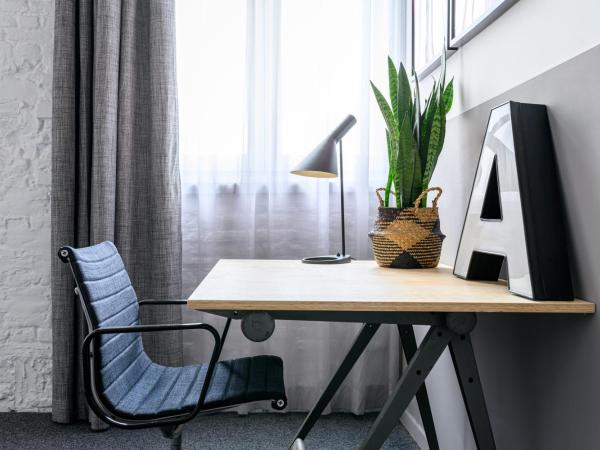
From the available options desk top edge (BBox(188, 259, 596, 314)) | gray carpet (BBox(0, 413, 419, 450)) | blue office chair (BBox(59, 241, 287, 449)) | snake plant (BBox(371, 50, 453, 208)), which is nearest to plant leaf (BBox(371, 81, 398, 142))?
snake plant (BBox(371, 50, 453, 208))

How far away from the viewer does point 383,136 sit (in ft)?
8.04

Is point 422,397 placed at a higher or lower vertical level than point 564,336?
lower

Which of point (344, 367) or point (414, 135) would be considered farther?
point (414, 135)

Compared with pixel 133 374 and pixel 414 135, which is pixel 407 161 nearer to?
pixel 414 135

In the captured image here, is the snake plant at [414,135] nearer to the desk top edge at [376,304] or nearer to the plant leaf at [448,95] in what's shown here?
the plant leaf at [448,95]

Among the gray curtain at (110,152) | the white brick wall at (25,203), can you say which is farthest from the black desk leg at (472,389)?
the white brick wall at (25,203)

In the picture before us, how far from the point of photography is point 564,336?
46.7 inches

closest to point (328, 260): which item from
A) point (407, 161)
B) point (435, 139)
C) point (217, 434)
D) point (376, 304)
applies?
point (407, 161)

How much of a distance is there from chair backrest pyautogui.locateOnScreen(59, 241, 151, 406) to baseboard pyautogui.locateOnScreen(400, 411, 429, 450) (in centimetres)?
108

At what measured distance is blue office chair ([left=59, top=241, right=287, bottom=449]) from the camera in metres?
1.35

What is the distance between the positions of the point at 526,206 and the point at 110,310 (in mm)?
Answer: 1066

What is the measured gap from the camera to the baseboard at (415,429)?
6.87 ft

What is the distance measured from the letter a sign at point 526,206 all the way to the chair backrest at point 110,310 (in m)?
0.96

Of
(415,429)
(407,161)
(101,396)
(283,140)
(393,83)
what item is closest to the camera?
(101,396)
